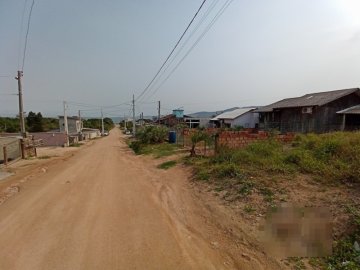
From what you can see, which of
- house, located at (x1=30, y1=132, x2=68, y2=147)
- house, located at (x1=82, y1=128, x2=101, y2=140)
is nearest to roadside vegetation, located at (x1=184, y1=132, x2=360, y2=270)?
house, located at (x1=30, y1=132, x2=68, y2=147)

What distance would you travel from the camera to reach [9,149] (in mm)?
19578

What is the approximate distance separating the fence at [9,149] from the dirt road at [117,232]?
10.4 metres

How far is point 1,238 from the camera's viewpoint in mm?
5602

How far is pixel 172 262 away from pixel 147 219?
6.67ft

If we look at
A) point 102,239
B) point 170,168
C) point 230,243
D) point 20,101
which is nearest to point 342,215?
point 230,243

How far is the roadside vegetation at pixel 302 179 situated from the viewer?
458 centimetres

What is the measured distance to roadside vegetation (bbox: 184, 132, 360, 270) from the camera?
15.0 ft

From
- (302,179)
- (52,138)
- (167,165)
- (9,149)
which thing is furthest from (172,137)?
(52,138)

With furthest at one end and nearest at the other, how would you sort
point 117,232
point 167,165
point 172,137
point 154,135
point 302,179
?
point 154,135 < point 172,137 < point 167,165 < point 302,179 < point 117,232

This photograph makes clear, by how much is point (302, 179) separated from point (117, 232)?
17.3ft

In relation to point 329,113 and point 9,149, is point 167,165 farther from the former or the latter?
point 329,113

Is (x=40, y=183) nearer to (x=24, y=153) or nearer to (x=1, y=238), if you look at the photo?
(x=1, y=238)

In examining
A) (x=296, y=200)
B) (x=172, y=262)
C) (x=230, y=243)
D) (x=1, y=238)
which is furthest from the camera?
(x=296, y=200)

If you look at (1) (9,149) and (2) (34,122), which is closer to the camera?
(1) (9,149)
